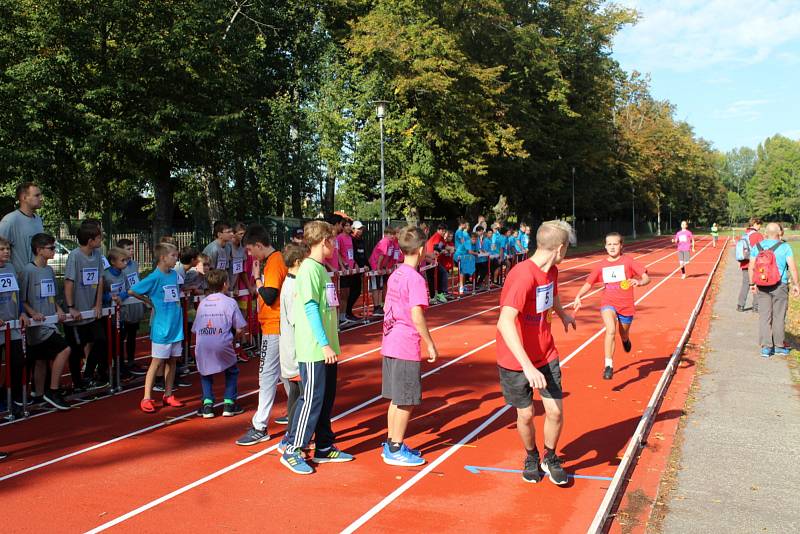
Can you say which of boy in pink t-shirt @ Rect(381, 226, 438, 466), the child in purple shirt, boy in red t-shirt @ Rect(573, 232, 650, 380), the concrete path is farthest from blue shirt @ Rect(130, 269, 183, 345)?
the concrete path

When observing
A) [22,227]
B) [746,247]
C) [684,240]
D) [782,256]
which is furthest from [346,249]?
[684,240]

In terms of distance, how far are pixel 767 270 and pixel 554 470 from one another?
6.74m

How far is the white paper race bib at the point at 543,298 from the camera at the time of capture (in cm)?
532

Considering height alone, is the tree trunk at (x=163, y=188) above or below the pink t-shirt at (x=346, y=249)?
above

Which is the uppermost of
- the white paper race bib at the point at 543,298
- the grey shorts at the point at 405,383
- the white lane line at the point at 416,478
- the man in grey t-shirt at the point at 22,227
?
the man in grey t-shirt at the point at 22,227

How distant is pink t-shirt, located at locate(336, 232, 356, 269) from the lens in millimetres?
14633

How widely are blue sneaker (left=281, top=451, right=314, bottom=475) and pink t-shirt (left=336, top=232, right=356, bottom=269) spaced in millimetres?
8585

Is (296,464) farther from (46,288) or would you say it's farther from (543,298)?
(46,288)

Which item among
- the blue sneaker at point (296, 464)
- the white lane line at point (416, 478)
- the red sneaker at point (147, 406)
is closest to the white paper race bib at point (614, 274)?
the white lane line at point (416, 478)

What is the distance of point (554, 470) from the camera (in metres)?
5.62

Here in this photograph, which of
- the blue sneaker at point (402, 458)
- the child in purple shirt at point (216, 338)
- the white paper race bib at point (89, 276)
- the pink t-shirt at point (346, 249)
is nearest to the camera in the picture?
the blue sneaker at point (402, 458)

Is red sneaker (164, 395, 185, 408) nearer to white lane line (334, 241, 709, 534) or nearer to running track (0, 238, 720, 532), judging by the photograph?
running track (0, 238, 720, 532)

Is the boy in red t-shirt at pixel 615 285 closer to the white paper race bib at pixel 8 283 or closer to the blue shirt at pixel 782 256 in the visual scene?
the blue shirt at pixel 782 256

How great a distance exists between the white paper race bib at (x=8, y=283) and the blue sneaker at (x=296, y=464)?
3.50 metres
